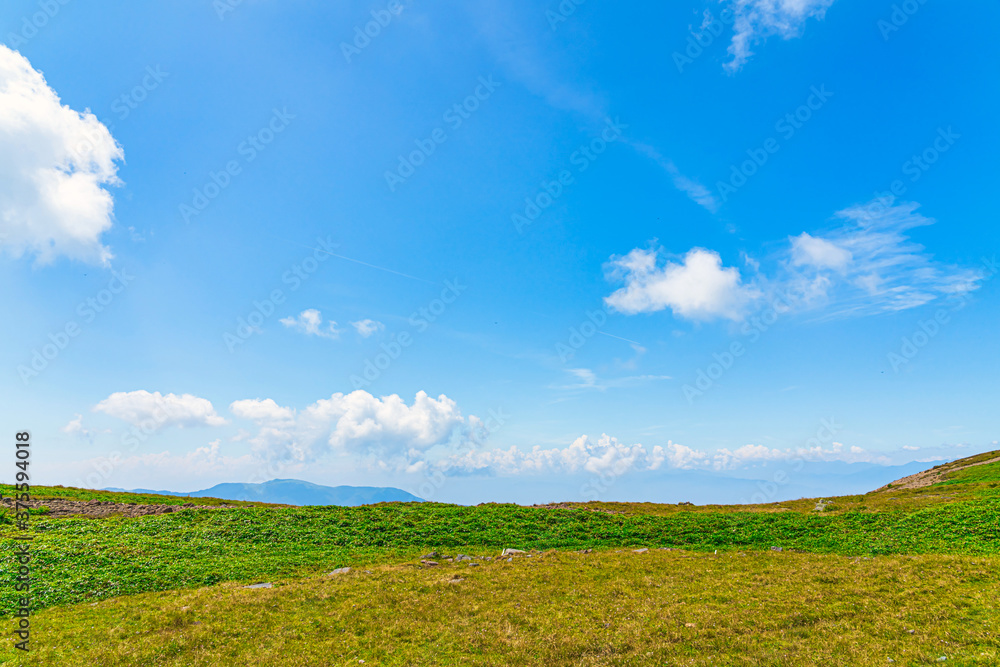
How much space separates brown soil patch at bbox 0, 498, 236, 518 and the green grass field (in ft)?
12.1

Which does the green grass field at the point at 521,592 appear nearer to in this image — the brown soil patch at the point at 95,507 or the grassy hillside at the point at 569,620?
the grassy hillside at the point at 569,620

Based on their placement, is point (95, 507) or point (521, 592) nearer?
point (521, 592)

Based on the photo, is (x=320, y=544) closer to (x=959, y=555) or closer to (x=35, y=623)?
(x=35, y=623)

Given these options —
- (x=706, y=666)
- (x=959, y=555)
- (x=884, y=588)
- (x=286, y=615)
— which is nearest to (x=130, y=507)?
(x=286, y=615)

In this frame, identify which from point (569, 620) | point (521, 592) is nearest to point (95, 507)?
point (521, 592)

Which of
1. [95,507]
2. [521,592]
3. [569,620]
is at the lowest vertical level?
[569,620]

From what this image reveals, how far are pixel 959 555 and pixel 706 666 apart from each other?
19.7 metres

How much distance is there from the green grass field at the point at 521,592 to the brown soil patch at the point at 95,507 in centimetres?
367

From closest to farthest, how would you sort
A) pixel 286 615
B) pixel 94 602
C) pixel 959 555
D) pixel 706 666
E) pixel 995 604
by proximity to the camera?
1. pixel 706 666
2. pixel 995 604
3. pixel 286 615
4. pixel 94 602
5. pixel 959 555

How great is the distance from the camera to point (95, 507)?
39375 mm

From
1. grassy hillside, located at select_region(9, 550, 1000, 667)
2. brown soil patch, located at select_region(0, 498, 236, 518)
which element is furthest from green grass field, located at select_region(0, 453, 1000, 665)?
brown soil patch, located at select_region(0, 498, 236, 518)

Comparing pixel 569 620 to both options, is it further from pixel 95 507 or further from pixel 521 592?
pixel 95 507

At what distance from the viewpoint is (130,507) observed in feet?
130

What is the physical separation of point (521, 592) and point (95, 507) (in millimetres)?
41626
